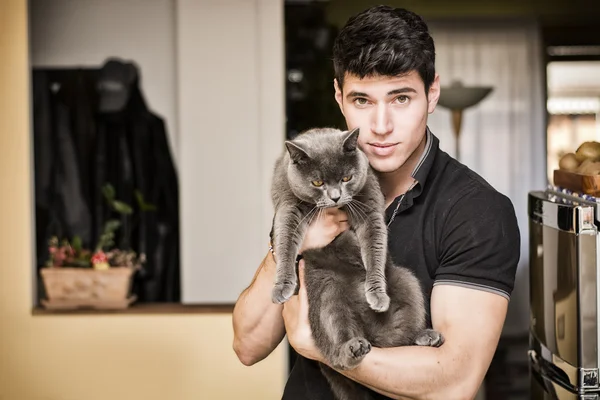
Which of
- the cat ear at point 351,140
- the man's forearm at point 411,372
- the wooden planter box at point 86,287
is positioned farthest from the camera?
the wooden planter box at point 86,287

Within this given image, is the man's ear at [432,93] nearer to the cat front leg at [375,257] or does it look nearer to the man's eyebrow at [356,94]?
the man's eyebrow at [356,94]

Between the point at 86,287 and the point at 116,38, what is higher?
the point at 116,38

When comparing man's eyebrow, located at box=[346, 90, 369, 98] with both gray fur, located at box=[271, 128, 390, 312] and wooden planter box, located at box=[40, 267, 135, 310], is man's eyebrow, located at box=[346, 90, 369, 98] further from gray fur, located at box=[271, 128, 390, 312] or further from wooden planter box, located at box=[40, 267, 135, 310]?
wooden planter box, located at box=[40, 267, 135, 310]

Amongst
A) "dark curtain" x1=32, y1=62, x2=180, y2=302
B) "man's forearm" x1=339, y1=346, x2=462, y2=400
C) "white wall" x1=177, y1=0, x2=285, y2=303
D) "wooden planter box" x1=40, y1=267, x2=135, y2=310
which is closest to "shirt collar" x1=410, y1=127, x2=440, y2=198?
"man's forearm" x1=339, y1=346, x2=462, y2=400

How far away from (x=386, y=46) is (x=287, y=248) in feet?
1.42

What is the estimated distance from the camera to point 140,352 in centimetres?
346

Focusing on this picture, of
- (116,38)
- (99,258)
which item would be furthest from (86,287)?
(116,38)

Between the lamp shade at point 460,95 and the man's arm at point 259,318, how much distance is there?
2.77 meters

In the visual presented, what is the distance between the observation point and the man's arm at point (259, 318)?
1606mm

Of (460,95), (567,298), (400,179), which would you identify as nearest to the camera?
(400,179)

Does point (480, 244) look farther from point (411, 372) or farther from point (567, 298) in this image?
point (567, 298)

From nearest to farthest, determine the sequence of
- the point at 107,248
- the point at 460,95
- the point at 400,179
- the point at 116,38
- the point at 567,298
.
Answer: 1. the point at 400,179
2. the point at 567,298
3. the point at 107,248
4. the point at 116,38
5. the point at 460,95

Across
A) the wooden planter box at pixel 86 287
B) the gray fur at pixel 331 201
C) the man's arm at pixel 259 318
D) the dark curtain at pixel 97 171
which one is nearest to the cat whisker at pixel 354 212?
the gray fur at pixel 331 201

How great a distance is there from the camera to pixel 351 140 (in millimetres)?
1465
